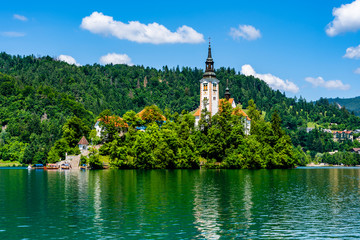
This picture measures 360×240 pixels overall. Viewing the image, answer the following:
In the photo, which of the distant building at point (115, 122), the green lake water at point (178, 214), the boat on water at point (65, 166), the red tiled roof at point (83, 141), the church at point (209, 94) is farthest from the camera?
the church at point (209, 94)

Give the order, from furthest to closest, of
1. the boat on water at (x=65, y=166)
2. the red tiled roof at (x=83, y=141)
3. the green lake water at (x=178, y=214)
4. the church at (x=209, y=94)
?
the church at (x=209, y=94) → the red tiled roof at (x=83, y=141) → the boat on water at (x=65, y=166) → the green lake water at (x=178, y=214)

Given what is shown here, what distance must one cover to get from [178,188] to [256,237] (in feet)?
89.4

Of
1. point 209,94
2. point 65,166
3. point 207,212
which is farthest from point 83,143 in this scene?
point 207,212

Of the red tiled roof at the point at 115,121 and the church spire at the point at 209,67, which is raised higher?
the church spire at the point at 209,67

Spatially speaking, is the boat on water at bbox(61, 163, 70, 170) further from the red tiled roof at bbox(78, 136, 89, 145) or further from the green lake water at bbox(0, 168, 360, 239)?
the green lake water at bbox(0, 168, 360, 239)

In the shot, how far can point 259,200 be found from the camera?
41.9 metres

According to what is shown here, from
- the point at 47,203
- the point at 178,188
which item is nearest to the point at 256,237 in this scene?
the point at 47,203

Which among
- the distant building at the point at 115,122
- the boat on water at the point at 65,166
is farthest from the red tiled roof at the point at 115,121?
the boat on water at the point at 65,166

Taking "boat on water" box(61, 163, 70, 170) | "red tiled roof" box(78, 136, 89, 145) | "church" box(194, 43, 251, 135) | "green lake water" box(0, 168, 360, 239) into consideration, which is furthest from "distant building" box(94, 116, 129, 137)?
"green lake water" box(0, 168, 360, 239)

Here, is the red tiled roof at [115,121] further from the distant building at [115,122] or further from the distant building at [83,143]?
the distant building at [83,143]

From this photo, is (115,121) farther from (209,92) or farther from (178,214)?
(178,214)

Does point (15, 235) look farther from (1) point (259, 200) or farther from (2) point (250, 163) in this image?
(2) point (250, 163)

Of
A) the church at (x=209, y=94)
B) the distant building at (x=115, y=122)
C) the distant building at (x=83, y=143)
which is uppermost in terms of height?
the church at (x=209, y=94)

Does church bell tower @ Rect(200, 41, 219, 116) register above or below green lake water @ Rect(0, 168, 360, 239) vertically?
above
